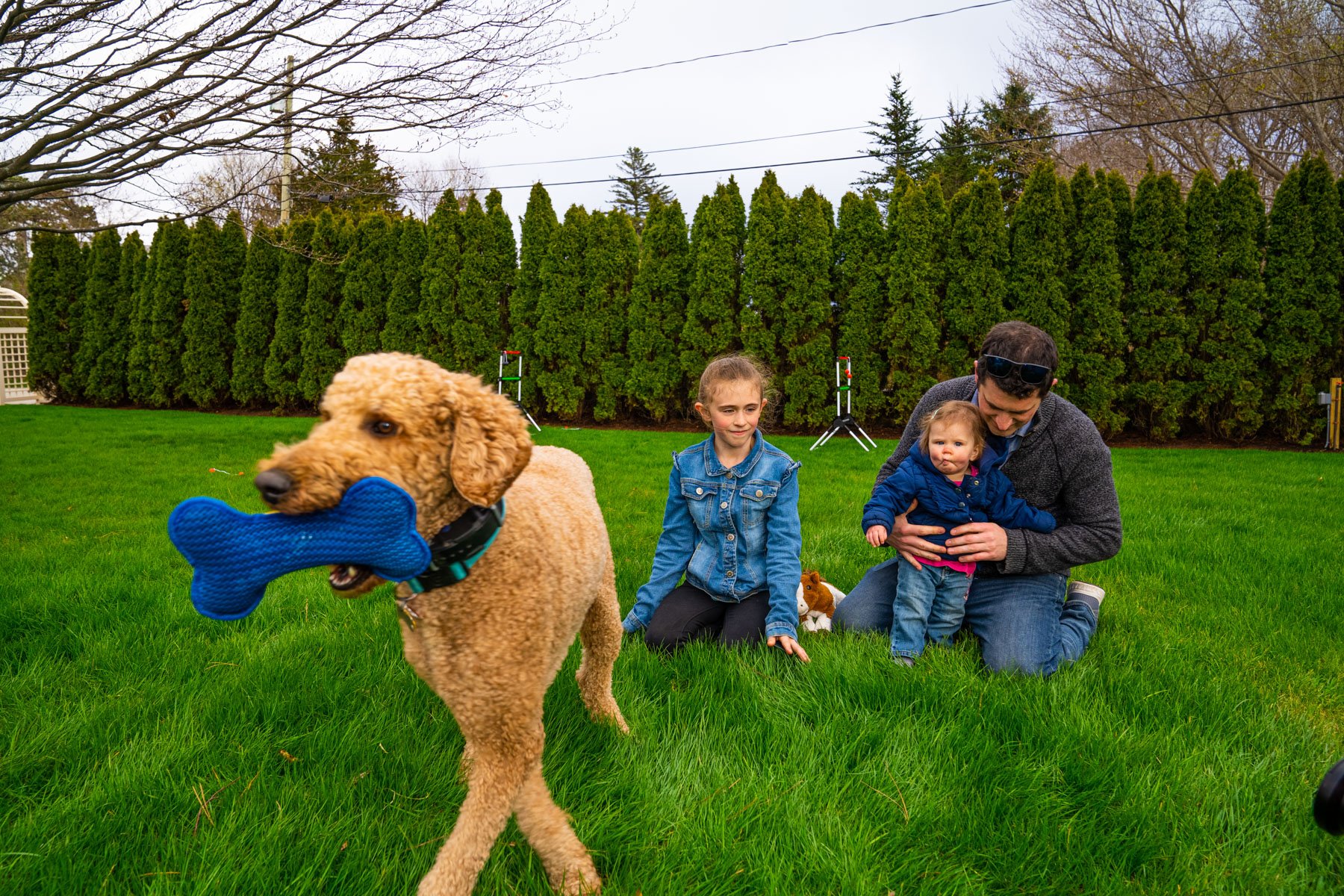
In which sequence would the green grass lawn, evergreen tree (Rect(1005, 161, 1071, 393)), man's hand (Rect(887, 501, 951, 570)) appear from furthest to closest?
evergreen tree (Rect(1005, 161, 1071, 393)) → man's hand (Rect(887, 501, 951, 570)) → the green grass lawn

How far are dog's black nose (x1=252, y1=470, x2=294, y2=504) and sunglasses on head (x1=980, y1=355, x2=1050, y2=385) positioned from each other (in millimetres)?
2770

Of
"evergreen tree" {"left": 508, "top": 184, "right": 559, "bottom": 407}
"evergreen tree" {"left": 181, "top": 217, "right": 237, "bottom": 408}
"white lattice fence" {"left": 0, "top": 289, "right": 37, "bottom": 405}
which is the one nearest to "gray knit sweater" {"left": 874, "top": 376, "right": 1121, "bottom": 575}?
"evergreen tree" {"left": 508, "top": 184, "right": 559, "bottom": 407}

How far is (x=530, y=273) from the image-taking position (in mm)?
12594

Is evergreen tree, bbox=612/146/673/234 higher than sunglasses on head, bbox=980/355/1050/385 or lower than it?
higher

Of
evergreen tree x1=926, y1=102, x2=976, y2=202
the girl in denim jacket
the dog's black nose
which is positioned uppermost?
evergreen tree x1=926, y1=102, x2=976, y2=202

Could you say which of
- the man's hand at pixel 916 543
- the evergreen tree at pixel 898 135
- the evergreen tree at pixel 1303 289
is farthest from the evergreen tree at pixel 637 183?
the man's hand at pixel 916 543

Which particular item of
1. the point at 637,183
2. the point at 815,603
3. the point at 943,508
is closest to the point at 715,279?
the point at 815,603

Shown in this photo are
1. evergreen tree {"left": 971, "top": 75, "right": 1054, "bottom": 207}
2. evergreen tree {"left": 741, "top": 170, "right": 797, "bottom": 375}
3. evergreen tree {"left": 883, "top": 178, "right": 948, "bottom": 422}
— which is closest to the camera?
evergreen tree {"left": 883, "top": 178, "right": 948, "bottom": 422}

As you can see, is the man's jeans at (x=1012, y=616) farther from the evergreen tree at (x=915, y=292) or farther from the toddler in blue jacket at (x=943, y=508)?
the evergreen tree at (x=915, y=292)

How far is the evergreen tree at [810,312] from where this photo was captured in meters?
11.3

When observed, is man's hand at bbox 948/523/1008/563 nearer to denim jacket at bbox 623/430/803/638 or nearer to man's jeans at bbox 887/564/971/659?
man's jeans at bbox 887/564/971/659

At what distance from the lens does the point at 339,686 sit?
2.66 metres

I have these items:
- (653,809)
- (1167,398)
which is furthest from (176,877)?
(1167,398)

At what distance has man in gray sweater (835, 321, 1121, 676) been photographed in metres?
3.07
